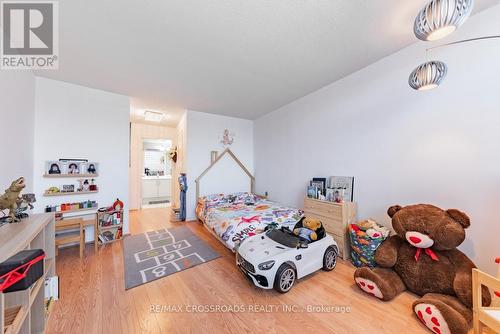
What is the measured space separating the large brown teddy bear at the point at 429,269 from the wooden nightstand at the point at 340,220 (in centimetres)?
54

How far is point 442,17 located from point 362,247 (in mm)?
2255

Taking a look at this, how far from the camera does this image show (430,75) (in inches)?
60.4

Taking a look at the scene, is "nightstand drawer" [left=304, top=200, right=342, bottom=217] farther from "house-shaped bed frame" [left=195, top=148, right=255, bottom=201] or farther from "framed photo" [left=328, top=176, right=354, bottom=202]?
"house-shaped bed frame" [left=195, top=148, right=255, bottom=201]

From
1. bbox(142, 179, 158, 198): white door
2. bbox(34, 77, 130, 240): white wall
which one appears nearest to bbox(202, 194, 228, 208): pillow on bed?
bbox(34, 77, 130, 240): white wall

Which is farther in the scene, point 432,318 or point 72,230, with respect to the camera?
point 72,230

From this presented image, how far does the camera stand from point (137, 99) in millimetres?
3637

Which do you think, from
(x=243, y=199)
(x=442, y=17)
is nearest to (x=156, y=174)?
(x=243, y=199)

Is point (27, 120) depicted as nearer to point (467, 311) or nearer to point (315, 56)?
point (315, 56)

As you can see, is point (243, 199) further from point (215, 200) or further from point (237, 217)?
point (237, 217)

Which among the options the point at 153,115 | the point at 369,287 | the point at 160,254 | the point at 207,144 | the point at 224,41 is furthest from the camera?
the point at 207,144

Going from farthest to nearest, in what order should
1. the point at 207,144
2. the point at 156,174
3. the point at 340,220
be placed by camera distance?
the point at 156,174 → the point at 207,144 → the point at 340,220

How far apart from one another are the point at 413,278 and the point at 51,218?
357cm

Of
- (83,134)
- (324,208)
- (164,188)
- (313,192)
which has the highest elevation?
(83,134)

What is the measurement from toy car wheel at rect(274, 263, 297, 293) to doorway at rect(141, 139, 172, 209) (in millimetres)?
5857
